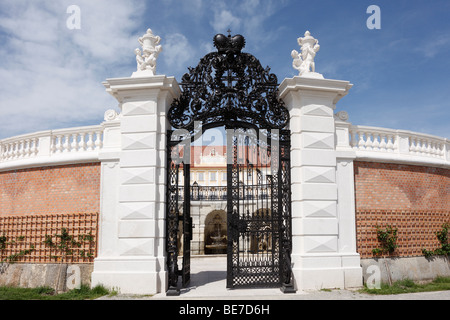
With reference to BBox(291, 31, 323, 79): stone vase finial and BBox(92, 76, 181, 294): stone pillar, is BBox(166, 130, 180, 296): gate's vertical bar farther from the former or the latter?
BBox(291, 31, 323, 79): stone vase finial

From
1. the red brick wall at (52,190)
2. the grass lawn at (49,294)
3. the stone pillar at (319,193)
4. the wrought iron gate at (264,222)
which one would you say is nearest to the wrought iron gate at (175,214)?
the wrought iron gate at (264,222)

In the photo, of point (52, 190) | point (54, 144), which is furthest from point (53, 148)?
point (52, 190)

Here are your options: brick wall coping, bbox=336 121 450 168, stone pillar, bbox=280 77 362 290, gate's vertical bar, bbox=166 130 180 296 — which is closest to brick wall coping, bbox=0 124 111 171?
gate's vertical bar, bbox=166 130 180 296

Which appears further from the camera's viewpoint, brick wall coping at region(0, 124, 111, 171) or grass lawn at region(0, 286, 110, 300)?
brick wall coping at region(0, 124, 111, 171)

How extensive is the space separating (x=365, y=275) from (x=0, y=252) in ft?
29.1

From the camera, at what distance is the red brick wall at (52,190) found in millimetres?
9062

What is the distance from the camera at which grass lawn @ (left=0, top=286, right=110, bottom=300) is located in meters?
7.90

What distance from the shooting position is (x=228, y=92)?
891 cm

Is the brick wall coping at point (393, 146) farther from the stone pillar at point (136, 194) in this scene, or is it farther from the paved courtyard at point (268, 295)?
the stone pillar at point (136, 194)

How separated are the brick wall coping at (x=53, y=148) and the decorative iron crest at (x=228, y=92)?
2.12 metres

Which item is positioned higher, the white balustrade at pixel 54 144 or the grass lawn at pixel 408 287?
the white balustrade at pixel 54 144

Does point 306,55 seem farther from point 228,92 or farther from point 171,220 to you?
point 171,220

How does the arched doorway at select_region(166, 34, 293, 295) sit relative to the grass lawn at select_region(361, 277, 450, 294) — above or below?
above

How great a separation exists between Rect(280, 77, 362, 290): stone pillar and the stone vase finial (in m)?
0.41
